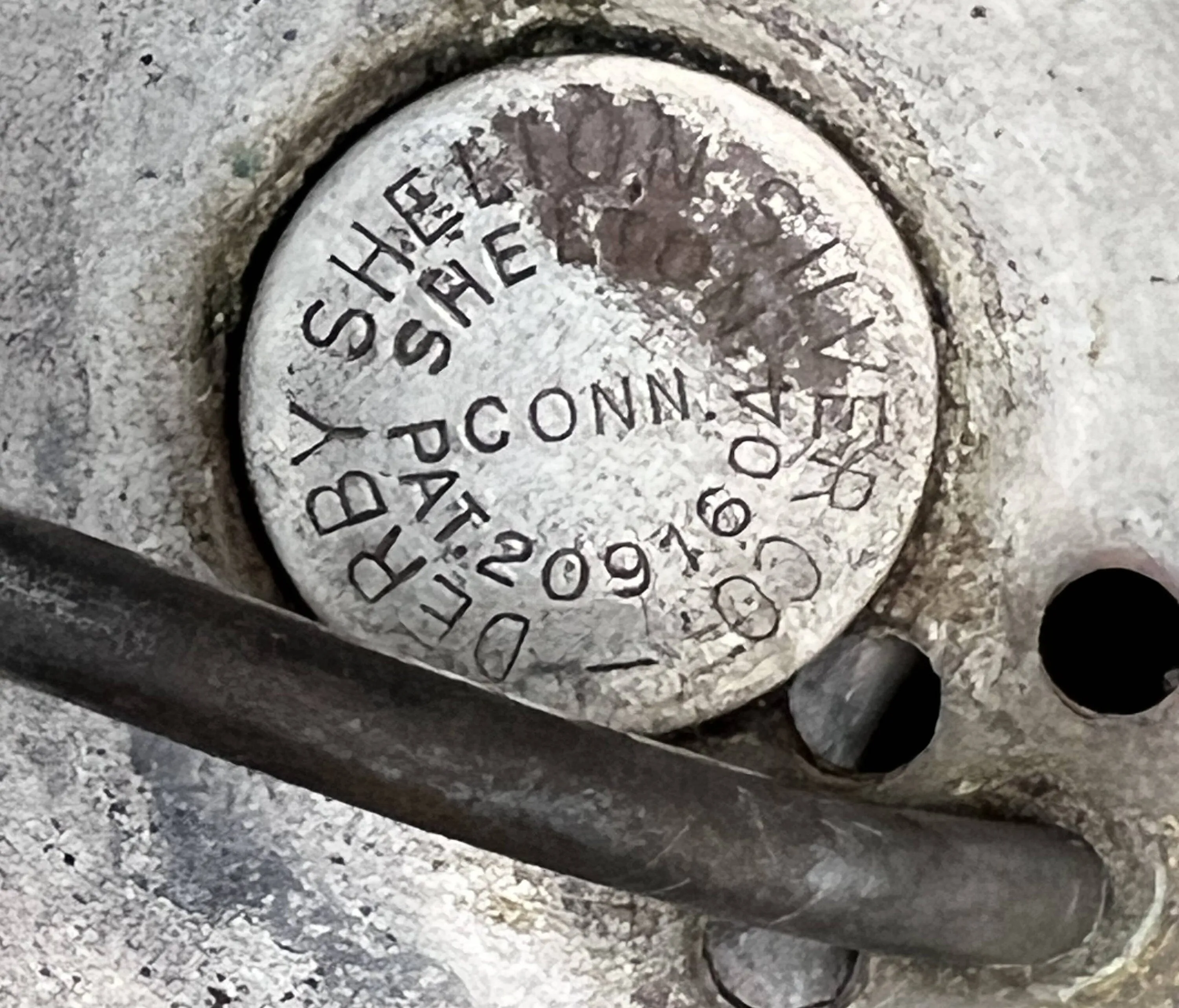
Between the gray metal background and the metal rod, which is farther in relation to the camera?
the gray metal background

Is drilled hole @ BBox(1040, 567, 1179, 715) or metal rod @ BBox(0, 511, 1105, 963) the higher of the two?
drilled hole @ BBox(1040, 567, 1179, 715)

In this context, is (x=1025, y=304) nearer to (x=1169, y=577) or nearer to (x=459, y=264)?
(x=1169, y=577)

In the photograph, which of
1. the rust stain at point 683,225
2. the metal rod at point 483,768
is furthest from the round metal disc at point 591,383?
the metal rod at point 483,768

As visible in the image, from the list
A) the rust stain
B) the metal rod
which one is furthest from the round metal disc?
the metal rod

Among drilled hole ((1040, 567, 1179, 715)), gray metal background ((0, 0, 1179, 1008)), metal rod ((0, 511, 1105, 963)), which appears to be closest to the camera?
metal rod ((0, 511, 1105, 963))

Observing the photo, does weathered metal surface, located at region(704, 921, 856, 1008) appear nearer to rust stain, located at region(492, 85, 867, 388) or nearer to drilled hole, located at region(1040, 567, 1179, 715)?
drilled hole, located at region(1040, 567, 1179, 715)

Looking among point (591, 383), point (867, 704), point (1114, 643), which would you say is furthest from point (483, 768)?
point (1114, 643)
